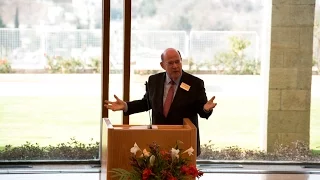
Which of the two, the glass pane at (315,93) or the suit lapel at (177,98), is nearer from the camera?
the suit lapel at (177,98)

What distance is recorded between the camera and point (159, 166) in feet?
13.2

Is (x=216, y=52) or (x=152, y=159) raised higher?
(x=216, y=52)

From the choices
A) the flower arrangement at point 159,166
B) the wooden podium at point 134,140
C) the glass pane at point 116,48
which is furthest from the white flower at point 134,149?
the glass pane at point 116,48

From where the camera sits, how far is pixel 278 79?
856 centimetres

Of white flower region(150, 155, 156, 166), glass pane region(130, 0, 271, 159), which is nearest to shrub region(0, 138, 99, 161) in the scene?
glass pane region(130, 0, 271, 159)

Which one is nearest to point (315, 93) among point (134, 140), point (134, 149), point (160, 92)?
point (160, 92)

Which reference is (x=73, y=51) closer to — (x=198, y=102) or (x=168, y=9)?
(x=168, y=9)

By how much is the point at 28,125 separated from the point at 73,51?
3.43ft

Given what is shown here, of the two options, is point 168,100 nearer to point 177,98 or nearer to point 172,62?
Result: point 177,98

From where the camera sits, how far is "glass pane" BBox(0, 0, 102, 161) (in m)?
8.30

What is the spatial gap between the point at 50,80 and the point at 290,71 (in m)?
2.90

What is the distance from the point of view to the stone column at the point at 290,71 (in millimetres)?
8453

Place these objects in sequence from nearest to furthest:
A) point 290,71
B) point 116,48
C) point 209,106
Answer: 1. point 209,106
2. point 116,48
3. point 290,71

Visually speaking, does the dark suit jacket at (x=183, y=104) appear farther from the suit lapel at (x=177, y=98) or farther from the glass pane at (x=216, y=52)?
the glass pane at (x=216, y=52)
